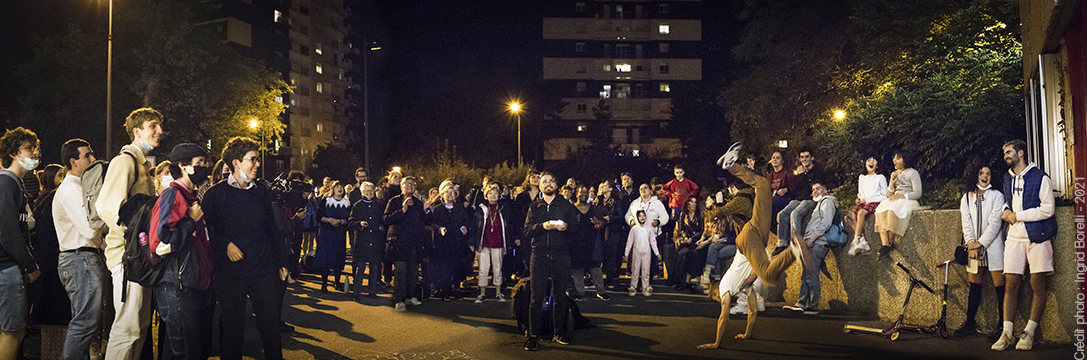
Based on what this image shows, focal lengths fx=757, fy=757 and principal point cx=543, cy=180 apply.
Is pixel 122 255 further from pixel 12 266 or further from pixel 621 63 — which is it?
pixel 621 63

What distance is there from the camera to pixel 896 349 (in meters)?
7.46

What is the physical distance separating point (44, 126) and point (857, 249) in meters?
35.0

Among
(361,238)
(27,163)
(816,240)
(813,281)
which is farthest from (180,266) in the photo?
(816,240)

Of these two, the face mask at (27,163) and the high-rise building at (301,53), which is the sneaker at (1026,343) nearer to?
the face mask at (27,163)

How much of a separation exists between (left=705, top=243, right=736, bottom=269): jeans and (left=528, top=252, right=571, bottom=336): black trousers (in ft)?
14.8

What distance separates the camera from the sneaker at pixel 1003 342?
284 inches

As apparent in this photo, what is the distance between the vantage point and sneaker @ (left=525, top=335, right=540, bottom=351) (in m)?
7.66

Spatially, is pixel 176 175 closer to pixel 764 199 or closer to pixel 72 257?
pixel 72 257

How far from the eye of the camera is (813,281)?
9.97m

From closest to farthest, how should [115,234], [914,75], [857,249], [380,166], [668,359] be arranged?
[115,234] < [668,359] < [857,249] < [914,75] < [380,166]

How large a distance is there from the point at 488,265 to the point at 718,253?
12.0 ft

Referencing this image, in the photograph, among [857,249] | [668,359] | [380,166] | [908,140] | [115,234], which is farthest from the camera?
[380,166]

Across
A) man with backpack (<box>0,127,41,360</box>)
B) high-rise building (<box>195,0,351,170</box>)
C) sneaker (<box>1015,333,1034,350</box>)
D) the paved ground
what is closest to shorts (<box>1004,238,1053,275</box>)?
sneaker (<box>1015,333,1034,350</box>)

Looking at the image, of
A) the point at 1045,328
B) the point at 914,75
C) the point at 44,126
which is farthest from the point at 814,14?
the point at 44,126
